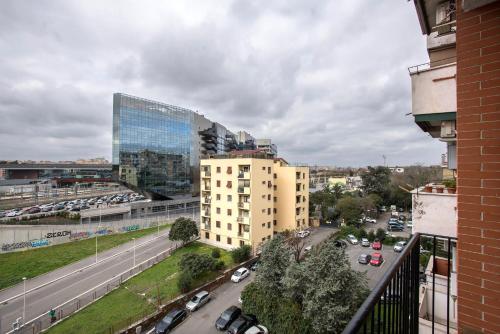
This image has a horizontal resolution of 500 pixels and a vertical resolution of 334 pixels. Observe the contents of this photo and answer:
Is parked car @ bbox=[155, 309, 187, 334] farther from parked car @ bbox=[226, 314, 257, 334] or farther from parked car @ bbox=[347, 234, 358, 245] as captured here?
parked car @ bbox=[347, 234, 358, 245]

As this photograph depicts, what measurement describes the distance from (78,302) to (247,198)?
14.4m

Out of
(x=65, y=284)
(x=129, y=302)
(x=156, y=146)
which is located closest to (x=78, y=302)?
(x=129, y=302)

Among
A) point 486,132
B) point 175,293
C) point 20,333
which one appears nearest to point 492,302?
point 486,132

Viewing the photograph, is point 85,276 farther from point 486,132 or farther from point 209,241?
point 486,132

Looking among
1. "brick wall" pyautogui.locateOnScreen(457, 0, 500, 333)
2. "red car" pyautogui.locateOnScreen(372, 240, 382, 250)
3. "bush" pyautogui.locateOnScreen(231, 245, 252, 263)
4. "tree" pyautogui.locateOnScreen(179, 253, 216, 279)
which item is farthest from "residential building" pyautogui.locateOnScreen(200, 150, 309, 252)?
"brick wall" pyautogui.locateOnScreen(457, 0, 500, 333)

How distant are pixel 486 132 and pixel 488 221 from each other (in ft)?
2.21

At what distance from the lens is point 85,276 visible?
18.9m

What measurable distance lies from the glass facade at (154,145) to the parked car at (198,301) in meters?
29.1

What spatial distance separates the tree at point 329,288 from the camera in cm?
961

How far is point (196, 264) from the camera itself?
16.4 meters

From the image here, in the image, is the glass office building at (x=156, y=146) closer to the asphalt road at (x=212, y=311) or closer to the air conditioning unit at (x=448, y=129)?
the asphalt road at (x=212, y=311)

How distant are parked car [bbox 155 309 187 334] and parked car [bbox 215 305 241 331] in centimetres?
204

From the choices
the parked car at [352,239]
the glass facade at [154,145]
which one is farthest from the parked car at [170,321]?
the glass facade at [154,145]

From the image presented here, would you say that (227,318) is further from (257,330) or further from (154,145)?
(154,145)
